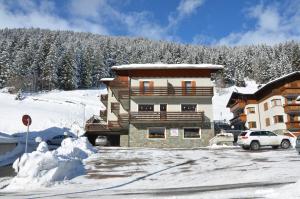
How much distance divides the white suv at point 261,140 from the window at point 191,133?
10.8 m

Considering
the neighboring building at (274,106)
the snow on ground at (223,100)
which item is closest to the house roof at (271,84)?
the neighboring building at (274,106)

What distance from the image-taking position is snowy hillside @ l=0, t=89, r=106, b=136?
2547 inches

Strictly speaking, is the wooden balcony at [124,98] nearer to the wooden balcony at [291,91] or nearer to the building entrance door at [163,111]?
the building entrance door at [163,111]

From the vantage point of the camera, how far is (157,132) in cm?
4300

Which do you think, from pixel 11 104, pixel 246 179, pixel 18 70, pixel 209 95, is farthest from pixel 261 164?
pixel 18 70

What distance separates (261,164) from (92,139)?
30.4m

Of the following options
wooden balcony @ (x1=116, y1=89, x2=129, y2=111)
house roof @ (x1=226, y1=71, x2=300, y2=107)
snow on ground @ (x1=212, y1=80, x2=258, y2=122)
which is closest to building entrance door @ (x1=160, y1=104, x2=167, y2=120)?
wooden balcony @ (x1=116, y1=89, x2=129, y2=111)

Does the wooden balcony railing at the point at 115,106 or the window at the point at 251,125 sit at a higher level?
the wooden balcony railing at the point at 115,106

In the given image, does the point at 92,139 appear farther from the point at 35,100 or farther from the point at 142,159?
the point at 35,100

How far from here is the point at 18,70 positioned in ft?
339

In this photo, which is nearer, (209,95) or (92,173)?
(92,173)

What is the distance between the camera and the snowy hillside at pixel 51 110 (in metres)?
64.7

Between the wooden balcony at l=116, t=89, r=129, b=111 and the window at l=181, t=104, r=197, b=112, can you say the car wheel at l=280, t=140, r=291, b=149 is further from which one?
the wooden balcony at l=116, t=89, r=129, b=111

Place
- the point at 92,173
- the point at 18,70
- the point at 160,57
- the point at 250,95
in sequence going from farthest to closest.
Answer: the point at 160,57, the point at 18,70, the point at 250,95, the point at 92,173
